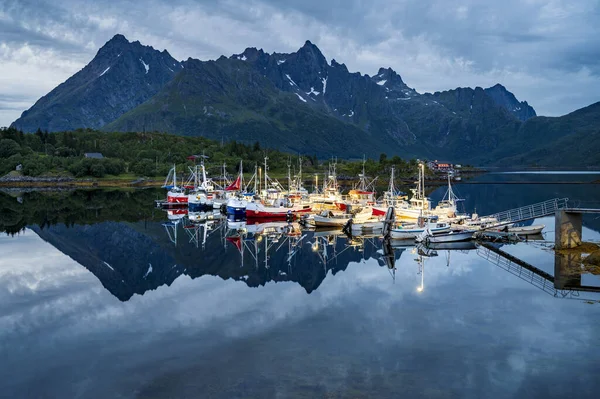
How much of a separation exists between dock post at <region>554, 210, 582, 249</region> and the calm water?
1.83 meters

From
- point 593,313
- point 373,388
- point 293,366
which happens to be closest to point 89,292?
point 293,366

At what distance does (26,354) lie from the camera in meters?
24.0

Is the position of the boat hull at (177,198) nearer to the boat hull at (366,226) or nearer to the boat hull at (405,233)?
the boat hull at (366,226)

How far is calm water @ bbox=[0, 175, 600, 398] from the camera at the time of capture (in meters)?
20.4

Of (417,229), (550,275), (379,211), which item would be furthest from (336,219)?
(550,275)

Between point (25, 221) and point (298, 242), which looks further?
point (25, 221)

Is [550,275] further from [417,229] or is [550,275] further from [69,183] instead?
[69,183]

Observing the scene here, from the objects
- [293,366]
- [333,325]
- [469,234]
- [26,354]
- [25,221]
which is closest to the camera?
[293,366]

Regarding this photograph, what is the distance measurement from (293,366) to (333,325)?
6.54 m

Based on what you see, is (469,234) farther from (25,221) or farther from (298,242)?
(25,221)

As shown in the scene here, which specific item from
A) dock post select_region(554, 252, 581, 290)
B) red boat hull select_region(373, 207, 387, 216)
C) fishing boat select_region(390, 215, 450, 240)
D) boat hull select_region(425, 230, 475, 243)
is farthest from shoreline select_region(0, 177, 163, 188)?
dock post select_region(554, 252, 581, 290)

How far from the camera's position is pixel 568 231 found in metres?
47.6

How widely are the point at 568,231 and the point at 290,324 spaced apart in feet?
101

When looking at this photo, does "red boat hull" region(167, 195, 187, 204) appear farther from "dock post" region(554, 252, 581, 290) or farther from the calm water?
"dock post" region(554, 252, 581, 290)
